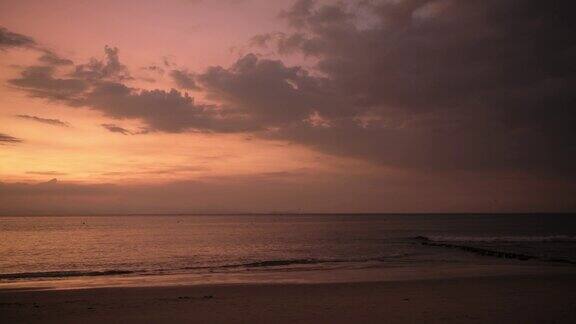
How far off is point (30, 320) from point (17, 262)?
29092mm

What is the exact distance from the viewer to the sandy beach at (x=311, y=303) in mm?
14000

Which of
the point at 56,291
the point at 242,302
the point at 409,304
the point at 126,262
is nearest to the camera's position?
the point at 409,304

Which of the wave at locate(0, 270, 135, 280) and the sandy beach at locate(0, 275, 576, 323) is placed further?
the wave at locate(0, 270, 135, 280)

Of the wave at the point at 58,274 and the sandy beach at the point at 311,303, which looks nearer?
the sandy beach at the point at 311,303

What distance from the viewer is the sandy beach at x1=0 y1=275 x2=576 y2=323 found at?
14000 mm

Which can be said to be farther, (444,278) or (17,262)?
(17,262)

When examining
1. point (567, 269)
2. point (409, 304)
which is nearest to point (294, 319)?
point (409, 304)

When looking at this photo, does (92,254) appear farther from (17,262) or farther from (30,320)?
(30,320)

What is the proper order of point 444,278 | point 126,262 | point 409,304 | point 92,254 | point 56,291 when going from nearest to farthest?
point 409,304 → point 56,291 → point 444,278 → point 126,262 → point 92,254

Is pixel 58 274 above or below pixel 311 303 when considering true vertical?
below

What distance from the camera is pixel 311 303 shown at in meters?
16.4

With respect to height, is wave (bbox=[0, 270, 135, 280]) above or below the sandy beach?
below

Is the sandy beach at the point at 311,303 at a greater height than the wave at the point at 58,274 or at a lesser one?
greater

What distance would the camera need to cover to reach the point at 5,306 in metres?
16.7
